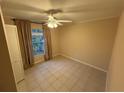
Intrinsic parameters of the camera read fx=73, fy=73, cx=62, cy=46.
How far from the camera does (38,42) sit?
4.22m

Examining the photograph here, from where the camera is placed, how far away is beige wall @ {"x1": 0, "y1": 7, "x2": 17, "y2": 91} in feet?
1.69

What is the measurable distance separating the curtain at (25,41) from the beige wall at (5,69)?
289cm

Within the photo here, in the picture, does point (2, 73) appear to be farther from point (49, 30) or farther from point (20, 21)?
point (49, 30)

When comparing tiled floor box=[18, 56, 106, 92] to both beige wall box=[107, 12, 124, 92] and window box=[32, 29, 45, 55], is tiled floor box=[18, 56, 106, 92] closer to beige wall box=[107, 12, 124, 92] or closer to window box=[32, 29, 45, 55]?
beige wall box=[107, 12, 124, 92]

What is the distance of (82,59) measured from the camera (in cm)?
389

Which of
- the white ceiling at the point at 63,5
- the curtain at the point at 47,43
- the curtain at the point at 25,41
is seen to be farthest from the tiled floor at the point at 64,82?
the white ceiling at the point at 63,5

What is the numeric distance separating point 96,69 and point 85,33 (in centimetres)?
174

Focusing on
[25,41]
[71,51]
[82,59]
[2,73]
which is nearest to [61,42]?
[71,51]

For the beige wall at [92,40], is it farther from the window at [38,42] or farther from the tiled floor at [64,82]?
the window at [38,42]

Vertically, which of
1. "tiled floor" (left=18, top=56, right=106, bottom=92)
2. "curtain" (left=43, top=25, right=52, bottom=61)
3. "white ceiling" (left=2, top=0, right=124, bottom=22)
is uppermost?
"white ceiling" (left=2, top=0, right=124, bottom=22)

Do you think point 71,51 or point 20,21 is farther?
point 71,51

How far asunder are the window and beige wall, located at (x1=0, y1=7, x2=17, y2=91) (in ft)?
11.6

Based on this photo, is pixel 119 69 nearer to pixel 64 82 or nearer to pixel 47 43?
pixel 64 82

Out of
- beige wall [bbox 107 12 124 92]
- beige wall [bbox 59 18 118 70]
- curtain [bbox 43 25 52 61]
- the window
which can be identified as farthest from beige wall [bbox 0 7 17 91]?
curtain [bbox 43 25 52 61]
